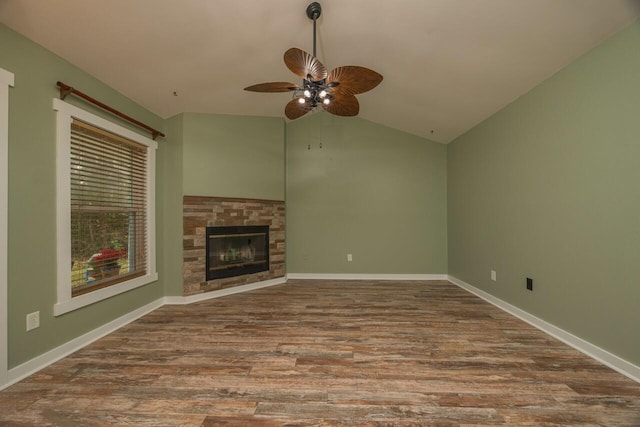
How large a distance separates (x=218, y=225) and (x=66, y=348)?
1881mm

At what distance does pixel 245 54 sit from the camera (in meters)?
2.57

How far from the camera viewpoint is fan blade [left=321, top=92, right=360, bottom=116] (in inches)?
85.7

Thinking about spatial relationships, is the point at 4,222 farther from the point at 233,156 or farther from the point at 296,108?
the point at 233,156

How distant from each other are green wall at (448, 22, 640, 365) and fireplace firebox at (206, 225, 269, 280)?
10.5 ft

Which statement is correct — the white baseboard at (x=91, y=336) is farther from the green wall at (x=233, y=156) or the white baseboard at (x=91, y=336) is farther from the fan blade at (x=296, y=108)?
the fan blade at (x=296, y=108)

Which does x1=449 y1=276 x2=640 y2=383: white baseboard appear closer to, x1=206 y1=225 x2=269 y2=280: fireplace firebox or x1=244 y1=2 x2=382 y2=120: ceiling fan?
x1=244 y1=2 x2=382 y2=120: ceiling fan

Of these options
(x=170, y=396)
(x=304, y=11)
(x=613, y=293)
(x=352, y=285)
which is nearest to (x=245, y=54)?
(x=304, y=11)

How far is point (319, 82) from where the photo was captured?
79.6 inches

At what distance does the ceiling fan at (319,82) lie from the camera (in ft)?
5.94

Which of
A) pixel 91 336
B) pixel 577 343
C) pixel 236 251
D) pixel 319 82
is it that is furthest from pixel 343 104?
pixel 91 336

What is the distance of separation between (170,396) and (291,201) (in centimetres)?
332

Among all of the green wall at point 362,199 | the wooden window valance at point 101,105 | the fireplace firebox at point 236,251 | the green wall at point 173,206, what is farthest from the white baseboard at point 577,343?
the wooden window valance at point 101,105

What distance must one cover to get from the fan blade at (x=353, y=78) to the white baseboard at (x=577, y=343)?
8.57 ft

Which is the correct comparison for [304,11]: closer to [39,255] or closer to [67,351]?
[39,255]
